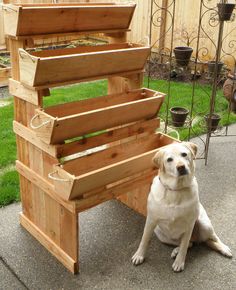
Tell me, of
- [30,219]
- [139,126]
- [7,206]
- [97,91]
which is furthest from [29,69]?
[97,91]

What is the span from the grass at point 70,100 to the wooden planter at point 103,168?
37.3 inches

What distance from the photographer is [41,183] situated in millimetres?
2576

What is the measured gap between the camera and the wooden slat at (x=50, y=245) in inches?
98.7

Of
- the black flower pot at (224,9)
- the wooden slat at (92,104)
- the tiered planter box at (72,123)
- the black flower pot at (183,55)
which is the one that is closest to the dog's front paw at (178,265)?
the tiered planter box at (72,123)

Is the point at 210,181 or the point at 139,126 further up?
the point at 139,126

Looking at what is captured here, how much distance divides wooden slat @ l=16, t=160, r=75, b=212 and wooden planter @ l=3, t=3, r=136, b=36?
89 cm

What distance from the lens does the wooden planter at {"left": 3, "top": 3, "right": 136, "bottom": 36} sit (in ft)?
7.42

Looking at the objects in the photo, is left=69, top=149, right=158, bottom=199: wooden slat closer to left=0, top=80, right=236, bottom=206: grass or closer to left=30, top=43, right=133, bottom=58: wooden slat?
left=30, top=43, right=133, bottom=58: wooden slat

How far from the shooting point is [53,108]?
252cm

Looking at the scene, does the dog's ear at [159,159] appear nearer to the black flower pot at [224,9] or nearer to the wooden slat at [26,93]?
the wooden slat at [26,93]

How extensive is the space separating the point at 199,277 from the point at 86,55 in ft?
5.02

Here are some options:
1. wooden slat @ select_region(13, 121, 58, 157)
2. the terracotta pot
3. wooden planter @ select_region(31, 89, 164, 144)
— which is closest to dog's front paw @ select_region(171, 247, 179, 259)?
wooden planter @ select_region(31, 89, 164, 144)

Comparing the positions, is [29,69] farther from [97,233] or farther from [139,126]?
[97,233]

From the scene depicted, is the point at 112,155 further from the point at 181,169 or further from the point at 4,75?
the point at 4,75
